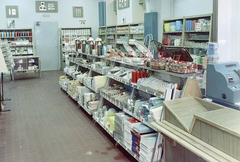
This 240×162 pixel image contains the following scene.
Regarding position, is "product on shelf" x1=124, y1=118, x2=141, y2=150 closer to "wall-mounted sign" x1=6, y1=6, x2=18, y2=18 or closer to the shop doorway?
the shop doorway

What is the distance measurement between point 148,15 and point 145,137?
6253 millimetres

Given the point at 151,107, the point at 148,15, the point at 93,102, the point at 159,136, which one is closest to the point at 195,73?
the point at 151,107

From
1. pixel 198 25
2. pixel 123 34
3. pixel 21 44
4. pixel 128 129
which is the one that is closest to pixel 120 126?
pixel 128 129

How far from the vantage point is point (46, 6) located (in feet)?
42.2

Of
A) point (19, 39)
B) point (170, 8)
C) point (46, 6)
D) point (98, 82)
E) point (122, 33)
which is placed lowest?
point (98, 82)

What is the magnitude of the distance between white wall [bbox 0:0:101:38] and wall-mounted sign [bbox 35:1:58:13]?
0.20 meters

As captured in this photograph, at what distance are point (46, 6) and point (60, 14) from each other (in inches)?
32.5

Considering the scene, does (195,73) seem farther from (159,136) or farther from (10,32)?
(10,32)

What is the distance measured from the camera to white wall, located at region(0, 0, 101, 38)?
40.3 ft

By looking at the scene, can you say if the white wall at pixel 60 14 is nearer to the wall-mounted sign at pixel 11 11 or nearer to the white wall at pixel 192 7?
the wall-mounted sign at pixel 11 11

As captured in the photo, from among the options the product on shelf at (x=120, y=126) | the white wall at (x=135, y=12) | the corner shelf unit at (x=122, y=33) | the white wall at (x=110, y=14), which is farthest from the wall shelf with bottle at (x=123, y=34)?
the product on shelf at (x=120, y=126)

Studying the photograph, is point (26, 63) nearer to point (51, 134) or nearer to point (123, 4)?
point (123, 4)

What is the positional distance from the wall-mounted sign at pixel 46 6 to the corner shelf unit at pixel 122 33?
271 cm

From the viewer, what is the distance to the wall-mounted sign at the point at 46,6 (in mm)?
12727
